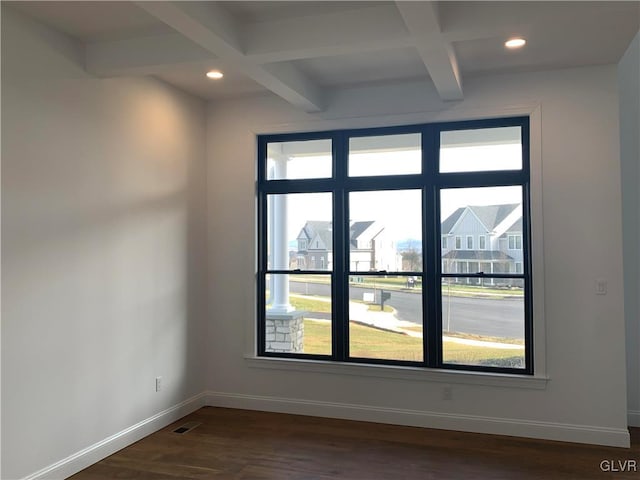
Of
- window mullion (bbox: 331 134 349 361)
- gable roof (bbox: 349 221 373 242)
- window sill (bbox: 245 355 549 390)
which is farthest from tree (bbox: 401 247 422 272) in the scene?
window sill (bbox: 245 355 549 390)

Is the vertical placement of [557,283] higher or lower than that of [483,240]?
lower

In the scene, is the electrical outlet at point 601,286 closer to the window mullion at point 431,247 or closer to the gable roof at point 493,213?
the gable roof at point 493,213

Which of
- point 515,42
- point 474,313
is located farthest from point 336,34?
point 474,313

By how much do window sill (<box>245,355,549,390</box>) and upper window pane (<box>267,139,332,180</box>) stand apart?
1.72 metres

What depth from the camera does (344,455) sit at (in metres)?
3.73

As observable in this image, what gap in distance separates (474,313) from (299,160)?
82.7 inches

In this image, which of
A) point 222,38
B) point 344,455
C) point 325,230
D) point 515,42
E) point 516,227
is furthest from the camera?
point 325,230

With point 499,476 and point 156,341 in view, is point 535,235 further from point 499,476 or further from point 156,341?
point 156,341

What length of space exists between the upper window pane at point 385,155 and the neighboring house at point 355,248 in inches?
19.2

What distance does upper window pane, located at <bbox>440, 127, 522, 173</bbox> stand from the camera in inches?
168

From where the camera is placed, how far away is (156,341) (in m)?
4.29

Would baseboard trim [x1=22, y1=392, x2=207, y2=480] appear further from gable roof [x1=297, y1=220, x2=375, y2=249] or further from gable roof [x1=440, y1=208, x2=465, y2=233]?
gable roof [x1=440, y1=208, x2=465, y2=233]

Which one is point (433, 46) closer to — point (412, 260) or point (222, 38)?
point (222, 38)

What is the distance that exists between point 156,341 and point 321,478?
1800 mm
